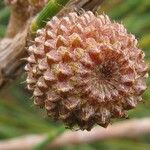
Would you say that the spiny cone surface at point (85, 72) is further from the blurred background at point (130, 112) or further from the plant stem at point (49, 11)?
the blurred background at point (130, 112)

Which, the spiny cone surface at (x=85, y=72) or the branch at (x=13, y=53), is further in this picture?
the branch at (x=13, y=53)

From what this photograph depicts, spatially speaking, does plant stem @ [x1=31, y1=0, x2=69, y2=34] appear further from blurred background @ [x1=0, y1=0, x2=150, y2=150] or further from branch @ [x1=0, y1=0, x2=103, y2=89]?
blurred background @ [x1=0, y1=0, x2=150, y2=150]

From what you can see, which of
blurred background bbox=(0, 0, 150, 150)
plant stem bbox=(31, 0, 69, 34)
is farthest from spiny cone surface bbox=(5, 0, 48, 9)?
blurred background bbox=(0, 0, 150, 150)

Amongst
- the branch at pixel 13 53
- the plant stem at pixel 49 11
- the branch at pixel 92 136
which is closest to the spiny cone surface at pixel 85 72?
the plant stem at pixel 49 11

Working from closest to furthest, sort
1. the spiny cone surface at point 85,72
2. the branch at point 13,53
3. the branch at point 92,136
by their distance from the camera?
the spiny cone surface at point 85,72, the branch at point 13,53, the branch at point 92,136

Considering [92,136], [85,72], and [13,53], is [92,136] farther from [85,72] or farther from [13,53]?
[85,72]

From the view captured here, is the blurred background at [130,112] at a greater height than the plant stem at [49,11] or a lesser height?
greater

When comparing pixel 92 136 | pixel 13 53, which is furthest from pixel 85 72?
pixel 92 136

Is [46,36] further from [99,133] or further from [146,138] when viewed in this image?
[146,138]
